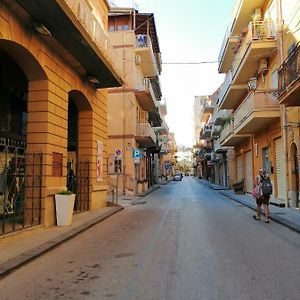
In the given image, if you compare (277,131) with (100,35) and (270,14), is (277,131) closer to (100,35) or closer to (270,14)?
(270,14)

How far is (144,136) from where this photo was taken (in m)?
32.9

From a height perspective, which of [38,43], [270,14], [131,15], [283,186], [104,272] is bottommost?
[104,272]

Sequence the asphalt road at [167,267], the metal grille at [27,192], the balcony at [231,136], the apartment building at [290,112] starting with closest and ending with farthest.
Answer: the asphalt road at [167,267] < the metal grille at [27,192] < the apartment building at [290,112] < the balcony at [231,136]

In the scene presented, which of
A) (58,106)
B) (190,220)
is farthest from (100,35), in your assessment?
(190,220)

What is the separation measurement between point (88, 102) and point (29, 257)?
9589 mm

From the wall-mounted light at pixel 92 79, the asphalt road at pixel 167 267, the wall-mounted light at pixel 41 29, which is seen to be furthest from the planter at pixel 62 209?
the wall-mounted light at pixel 92 79

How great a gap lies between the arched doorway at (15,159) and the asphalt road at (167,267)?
1789mm

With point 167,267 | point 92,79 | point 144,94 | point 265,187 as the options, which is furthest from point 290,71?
point 144,94

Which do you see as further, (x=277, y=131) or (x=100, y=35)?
(x=277, y=131)

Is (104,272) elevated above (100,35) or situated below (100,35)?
below

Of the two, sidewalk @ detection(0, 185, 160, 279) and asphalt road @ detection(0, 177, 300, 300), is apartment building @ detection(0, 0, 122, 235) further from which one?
asphalt road @ detection(0, 177, 300, 300)

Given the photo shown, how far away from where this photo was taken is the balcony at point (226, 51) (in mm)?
28281

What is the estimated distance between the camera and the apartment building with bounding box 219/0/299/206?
1798 cm

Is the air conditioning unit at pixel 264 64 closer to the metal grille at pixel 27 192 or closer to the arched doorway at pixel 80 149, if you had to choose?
the arched doorway at pixel 80 149
